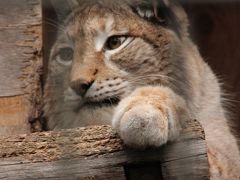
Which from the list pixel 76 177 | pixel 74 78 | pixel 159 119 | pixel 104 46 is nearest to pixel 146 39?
pixel 104 46

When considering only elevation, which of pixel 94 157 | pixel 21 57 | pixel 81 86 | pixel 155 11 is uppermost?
pixel 155 11

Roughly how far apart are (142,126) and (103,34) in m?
0.76

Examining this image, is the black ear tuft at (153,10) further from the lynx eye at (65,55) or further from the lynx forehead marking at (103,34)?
the lynx eye at (65,55)

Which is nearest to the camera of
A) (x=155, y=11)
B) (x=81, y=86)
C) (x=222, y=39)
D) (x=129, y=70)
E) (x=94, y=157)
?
(x=94, y=157)

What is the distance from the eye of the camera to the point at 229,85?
3.11 m

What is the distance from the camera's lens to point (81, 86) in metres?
2.05

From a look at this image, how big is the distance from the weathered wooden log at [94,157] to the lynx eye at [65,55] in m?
0.92

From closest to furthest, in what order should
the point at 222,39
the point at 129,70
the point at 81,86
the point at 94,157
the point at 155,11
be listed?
the point at 94,157 < the point at 81,86 < the point at 129,70 < the point at 155,11 < the point at 222,39

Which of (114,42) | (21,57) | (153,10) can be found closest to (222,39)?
(153,10)

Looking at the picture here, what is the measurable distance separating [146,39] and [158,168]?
2.94ft

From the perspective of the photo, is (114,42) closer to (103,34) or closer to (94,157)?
(103,34)

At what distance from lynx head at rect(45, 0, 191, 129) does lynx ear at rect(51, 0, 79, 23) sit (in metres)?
0.02

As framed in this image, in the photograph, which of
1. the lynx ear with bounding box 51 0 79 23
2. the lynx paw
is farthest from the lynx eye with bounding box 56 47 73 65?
the lynx paw

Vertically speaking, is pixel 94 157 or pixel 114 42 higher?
pixel 114 42
